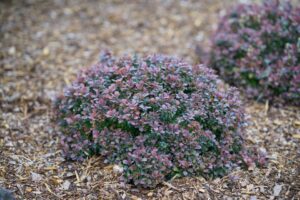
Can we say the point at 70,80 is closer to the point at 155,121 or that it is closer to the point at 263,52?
the point at 155,121

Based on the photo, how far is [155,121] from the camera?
112 inches

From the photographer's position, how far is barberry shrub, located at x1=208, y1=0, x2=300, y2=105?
3.77 meters

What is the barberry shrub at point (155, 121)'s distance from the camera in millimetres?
2859

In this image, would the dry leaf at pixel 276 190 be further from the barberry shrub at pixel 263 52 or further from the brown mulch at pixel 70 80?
the barberry shrub at pixel 263 52

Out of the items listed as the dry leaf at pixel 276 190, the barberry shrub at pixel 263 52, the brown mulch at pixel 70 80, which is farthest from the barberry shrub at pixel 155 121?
the barberry shrub at pixel 263 52

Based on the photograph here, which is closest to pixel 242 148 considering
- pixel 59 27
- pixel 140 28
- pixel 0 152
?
pixel 0 152

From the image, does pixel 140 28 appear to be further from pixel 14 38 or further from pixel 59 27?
pixel 14 38

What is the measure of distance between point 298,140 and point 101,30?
2663 mm

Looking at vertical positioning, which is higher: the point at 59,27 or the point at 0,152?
the point at 59,27

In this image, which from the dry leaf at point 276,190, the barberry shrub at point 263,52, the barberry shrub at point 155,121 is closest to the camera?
the barberry shrub at point 155,121

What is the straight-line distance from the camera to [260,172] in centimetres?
313

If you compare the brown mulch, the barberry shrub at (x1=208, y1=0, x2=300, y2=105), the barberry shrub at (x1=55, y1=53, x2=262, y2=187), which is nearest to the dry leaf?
the brown mulch

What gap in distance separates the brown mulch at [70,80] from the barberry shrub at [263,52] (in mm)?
167

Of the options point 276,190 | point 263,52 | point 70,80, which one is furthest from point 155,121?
point 70,80
